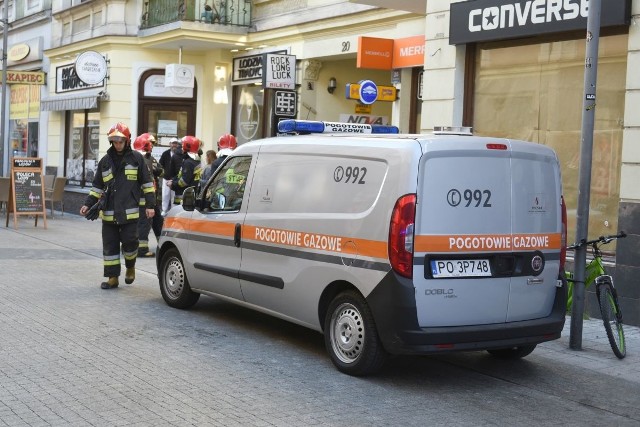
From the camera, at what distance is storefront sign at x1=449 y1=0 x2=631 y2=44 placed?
9633 mm

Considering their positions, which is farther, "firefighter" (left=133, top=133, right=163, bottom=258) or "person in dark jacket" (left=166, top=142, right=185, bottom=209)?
"person in dark jacket" (left=166, top=142, right=185, bottom=209)

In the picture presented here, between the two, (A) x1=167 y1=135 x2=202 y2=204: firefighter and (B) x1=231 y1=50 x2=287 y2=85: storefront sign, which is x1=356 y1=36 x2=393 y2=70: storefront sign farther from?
(B) x1=231 y1=50 x2=287 y2=85: storefront sign

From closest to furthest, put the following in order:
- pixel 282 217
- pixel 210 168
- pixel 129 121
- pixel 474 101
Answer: pixel 282 217
pixel 474 101
pixel 210 168
pixel 129 121

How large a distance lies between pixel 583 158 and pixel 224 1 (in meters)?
12.6

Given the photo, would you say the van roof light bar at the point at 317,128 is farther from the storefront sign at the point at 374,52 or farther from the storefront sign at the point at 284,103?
the storefront sign at the point at 374,52

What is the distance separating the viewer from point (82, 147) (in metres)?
23.7

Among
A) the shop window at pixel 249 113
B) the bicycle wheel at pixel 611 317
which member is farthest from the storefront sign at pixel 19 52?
the bicycle wheel at pixel 611 317

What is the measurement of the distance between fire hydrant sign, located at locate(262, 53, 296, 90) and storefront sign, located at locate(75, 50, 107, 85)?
7731mm

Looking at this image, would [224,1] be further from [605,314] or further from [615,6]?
[605,314]

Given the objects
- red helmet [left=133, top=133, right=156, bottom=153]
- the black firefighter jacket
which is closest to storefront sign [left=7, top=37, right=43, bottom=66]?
red helmet [left=133, top=133, right=156, bottom=153]

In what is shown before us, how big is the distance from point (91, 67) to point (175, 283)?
43.0ft

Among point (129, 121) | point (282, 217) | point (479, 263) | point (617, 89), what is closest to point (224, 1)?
point (129, 121)

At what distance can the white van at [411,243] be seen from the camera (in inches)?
252

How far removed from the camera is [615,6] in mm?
9547
